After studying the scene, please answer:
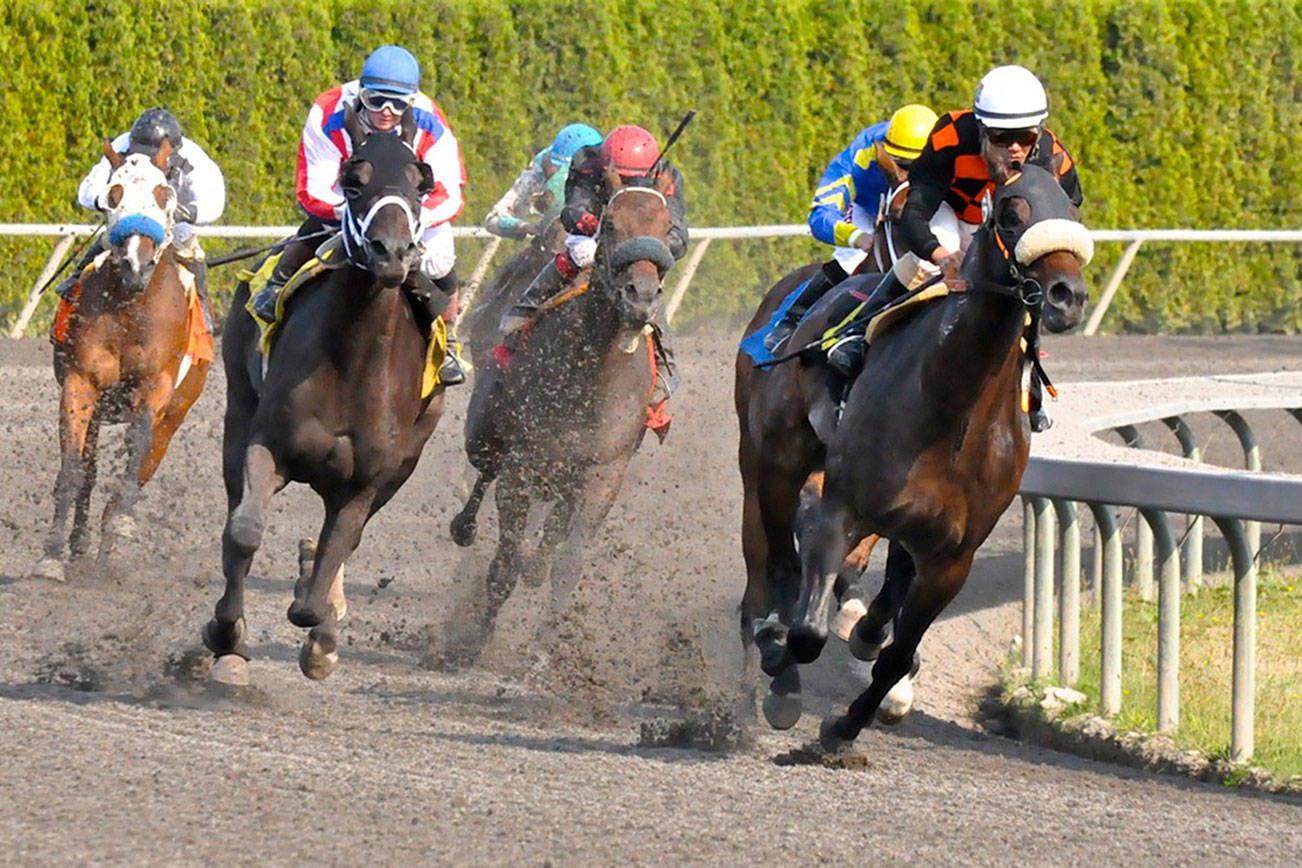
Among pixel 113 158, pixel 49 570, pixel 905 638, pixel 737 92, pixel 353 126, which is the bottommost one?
pixel 905 638

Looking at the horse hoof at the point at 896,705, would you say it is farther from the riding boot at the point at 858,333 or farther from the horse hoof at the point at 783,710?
the riding boot at the point at 858,333

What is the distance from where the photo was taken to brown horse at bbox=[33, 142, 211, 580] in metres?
10.1

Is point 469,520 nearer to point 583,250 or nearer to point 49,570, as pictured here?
point 583,250

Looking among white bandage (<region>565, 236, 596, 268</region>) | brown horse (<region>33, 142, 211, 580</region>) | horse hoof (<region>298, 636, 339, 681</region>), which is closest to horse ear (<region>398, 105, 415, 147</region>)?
white bandage (<region>565, 236, 596, 268</region>)

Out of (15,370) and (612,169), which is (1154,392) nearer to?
(612,169)

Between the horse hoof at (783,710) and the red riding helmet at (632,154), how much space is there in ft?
8.07

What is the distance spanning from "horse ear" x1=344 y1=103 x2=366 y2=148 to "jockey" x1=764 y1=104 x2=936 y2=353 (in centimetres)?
155

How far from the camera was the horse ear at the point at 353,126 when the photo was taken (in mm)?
7875

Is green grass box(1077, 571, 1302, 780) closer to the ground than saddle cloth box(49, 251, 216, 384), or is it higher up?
closer to the ground

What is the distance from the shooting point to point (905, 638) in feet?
22.5

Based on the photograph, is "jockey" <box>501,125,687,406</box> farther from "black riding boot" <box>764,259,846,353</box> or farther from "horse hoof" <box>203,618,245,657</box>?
"horse hoof" <box>203,618,245,657</box>

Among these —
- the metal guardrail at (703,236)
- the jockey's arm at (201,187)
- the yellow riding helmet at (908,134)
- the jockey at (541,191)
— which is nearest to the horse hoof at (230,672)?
the yellow riding helmet at (908,134)

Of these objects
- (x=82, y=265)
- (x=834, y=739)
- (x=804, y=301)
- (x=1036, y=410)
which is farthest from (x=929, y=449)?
(x=82, y=265)

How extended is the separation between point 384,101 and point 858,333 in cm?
178
